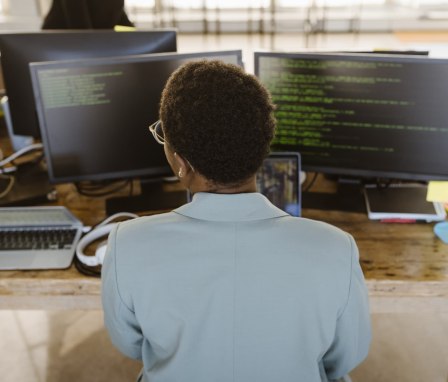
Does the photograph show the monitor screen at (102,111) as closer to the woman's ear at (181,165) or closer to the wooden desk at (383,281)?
the wooden desk at (383,281)

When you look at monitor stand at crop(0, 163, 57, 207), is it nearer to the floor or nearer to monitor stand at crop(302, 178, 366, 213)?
the floor

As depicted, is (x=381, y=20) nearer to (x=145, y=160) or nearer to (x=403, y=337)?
(x=403, y=337)

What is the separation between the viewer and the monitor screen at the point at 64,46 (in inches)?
65.2

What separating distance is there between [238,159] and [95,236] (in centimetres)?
70

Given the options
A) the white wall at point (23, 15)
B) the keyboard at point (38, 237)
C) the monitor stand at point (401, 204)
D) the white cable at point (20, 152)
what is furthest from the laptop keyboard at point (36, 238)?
the white wall at point (23, 15)

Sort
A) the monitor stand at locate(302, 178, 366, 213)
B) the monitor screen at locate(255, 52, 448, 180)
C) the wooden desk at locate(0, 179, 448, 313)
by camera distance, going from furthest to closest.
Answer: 1. the monitor stand at locate(302, 178, 366, 213)
2. the monitor screen at locate(255, 52, 448, 180)
3. the wooden desk at locate(0, 179, 448, 313)

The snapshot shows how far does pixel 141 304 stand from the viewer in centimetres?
84

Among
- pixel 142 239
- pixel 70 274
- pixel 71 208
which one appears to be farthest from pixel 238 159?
pixel 71 208

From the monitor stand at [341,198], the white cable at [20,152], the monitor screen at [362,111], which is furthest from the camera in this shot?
the white cable at [20,152]

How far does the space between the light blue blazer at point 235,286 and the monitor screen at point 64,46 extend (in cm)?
100

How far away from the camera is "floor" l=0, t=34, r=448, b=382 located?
6.06 ft

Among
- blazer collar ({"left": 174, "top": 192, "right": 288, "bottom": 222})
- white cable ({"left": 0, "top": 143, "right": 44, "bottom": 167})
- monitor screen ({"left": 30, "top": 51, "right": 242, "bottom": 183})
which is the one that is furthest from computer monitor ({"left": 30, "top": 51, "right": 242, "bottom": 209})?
blazer collar ({"left": 174, "top": 192, "right": 288, "bottom": 222})

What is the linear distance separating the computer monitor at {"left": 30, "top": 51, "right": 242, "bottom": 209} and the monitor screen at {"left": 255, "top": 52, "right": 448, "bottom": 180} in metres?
0.19

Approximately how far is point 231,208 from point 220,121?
14 cm
